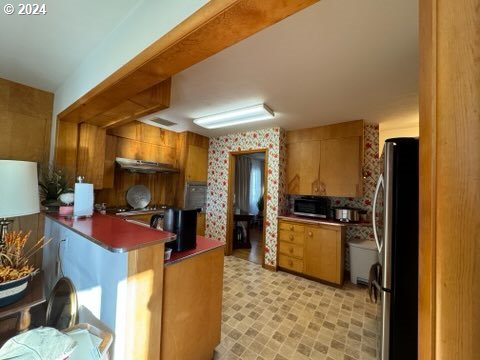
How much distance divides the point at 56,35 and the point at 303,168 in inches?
123

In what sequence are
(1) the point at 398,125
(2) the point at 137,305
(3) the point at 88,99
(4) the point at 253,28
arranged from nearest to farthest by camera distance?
1. (4) the point at 253,28
2. (2) the point at 137,305
3. (3) the point at 88,99
4. (1) the point at 398,125

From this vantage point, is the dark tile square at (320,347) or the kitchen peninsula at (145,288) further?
the dark tile square at (320,347)

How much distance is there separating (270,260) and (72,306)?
2548 millimetres

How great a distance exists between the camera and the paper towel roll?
5.14ft

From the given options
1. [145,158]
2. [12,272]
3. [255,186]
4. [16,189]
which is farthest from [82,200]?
[255,186]

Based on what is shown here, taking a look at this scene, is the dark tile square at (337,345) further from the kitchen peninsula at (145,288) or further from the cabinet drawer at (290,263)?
the cabinet drawer at (290,263)

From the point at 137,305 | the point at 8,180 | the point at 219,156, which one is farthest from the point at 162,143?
the point at 137,305

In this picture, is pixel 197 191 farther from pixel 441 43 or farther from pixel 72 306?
pixel 441 43

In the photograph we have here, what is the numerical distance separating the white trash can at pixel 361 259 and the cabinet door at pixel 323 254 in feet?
0.81

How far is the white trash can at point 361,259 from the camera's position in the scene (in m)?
2.55

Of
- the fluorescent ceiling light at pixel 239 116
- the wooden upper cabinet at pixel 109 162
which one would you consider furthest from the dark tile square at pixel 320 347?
the wooden upper cabinet at pixel 109 162

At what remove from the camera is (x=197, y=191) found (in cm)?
379

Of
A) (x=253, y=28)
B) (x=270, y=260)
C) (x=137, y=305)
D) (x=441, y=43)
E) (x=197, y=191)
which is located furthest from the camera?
(x=197, y=191)

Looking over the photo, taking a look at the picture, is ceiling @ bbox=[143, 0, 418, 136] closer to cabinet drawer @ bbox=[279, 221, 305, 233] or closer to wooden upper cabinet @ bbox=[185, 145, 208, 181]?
wooden upper cabinet @ bbox=[185, 145, 208, 181]
